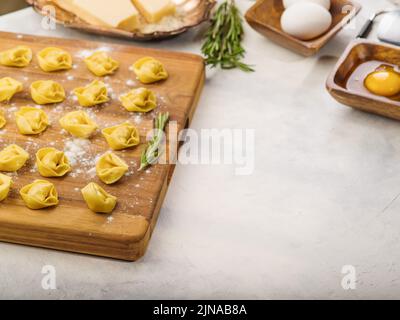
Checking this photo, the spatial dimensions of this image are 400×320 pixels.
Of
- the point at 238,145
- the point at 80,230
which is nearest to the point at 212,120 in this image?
the point at 238,145

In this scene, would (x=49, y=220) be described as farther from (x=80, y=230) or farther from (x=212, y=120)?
(x=212, y=120)

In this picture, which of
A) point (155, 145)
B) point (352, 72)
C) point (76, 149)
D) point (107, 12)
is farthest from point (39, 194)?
point (352, 72)

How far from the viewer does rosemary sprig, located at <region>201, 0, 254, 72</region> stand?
1968 mm

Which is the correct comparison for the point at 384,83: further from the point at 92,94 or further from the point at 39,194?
the point at 39,194

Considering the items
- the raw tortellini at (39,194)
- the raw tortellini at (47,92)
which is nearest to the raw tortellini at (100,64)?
the raw tortellini at (47,92)

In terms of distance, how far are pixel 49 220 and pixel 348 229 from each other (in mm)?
757

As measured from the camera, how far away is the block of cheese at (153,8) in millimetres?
1988

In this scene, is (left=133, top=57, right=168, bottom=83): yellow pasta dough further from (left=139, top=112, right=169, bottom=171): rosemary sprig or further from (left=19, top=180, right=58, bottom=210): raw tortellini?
(left=19, top=180, right=58, bottom=210): raw tortellini

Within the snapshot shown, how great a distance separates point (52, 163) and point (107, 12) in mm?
747

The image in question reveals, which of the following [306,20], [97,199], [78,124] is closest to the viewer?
[97,199]

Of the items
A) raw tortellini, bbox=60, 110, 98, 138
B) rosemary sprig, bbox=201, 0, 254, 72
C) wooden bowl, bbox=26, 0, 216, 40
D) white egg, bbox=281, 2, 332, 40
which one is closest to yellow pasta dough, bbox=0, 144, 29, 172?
raw tortellini, bbox=60, 110, 98, 138

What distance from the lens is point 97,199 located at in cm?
134

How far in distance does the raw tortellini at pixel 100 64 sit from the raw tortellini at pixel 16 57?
0.66ft
